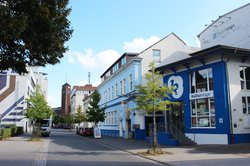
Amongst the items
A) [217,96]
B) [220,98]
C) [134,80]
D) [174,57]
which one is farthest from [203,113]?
[174,57]

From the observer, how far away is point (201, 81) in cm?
2528

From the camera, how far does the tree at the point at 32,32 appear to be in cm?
980

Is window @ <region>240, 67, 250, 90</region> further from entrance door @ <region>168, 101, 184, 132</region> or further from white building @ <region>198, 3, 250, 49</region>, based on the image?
white building @ <region>198, 3, 250, 49</region>

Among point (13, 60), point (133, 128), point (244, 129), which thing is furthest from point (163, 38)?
point (13, 60)

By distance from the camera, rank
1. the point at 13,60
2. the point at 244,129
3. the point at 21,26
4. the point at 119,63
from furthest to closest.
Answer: the point at 119,63 → the point at 244,129 → the point at 13,60 → the point at 21,26

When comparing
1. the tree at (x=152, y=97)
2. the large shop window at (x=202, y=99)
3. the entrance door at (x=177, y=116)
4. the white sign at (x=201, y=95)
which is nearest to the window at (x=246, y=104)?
the large shop window at (x=202, y=99)

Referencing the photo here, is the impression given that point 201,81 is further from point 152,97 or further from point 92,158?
point 92,158

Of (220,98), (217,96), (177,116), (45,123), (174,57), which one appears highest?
(174,57)

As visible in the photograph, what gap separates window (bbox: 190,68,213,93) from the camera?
2442 cm

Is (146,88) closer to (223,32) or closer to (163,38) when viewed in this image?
(163,38)

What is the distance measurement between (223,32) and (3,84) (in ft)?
127

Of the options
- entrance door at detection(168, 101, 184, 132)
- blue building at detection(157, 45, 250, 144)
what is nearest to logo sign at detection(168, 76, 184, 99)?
blue building at detection(157, 45, 250, 144)

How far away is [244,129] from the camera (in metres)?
22.9

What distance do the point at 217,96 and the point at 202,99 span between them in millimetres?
1896
